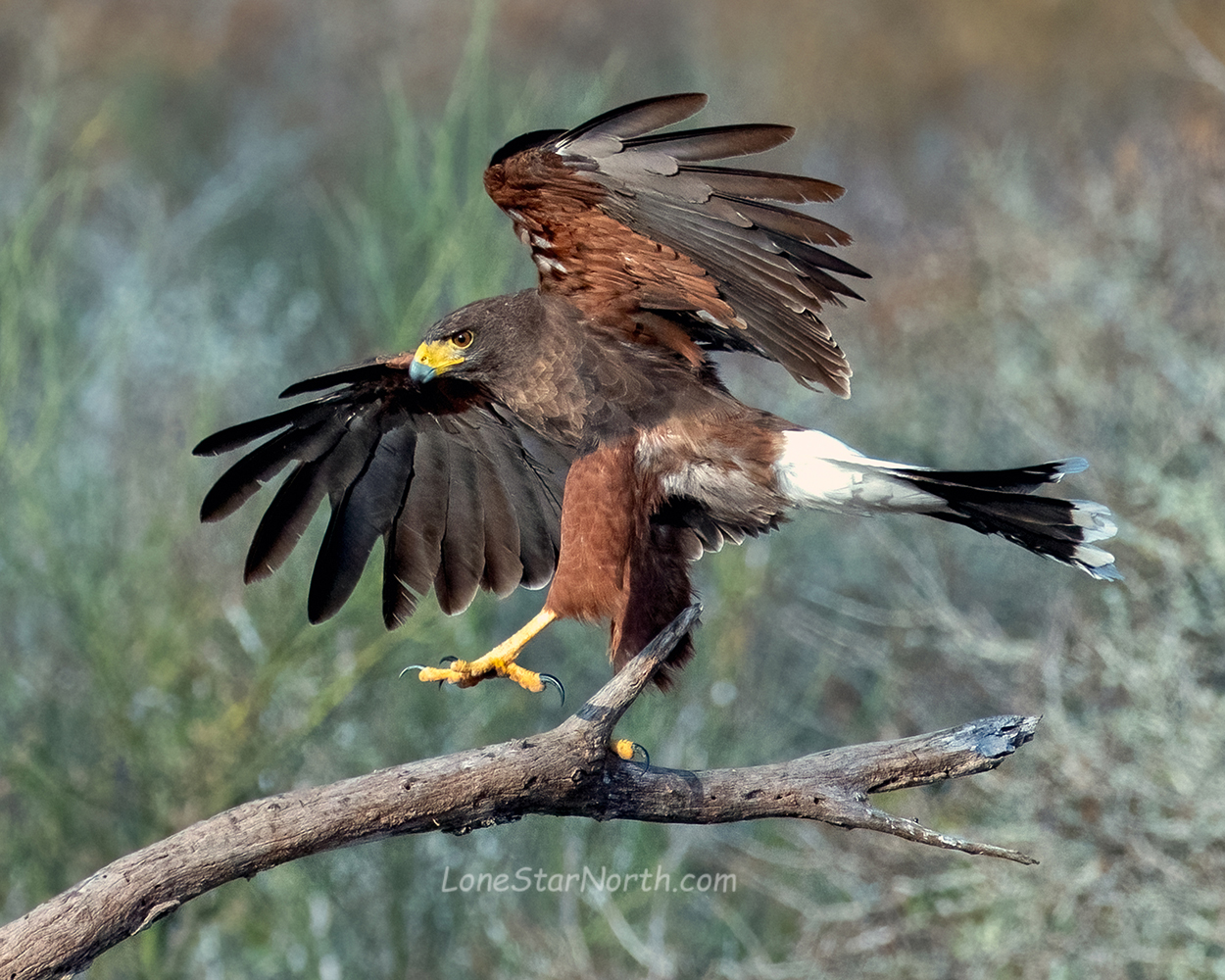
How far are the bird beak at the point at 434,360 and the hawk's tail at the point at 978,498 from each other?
1.04 metres

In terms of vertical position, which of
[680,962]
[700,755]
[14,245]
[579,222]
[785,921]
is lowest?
[785,921]

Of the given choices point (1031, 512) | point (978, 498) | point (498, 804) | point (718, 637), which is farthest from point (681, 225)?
point (718, 637)

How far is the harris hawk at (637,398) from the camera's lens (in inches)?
143

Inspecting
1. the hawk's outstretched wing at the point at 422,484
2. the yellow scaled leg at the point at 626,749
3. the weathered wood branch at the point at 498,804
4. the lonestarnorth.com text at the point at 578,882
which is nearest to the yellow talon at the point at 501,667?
the yellow scaled leg at the point at 626,749

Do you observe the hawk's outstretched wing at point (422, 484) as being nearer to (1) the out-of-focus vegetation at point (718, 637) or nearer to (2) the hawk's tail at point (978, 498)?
(2) the hawk's tail at point (978, 498)

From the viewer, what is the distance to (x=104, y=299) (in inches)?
455

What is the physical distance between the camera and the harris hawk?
3.62 m

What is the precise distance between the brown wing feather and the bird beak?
38 cm

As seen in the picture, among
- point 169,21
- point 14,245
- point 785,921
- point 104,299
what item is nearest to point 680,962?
point 785,921

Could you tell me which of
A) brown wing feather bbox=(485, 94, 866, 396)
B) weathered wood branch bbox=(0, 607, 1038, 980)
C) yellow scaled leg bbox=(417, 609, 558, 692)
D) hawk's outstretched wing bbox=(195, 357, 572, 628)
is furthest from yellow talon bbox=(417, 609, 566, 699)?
brown wing feather bbox=(485, 94, 866, 396)

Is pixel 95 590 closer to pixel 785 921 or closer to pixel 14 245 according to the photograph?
pixel 14 245

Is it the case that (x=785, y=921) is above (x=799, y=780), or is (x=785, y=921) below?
below

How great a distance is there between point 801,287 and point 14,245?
4.86 m

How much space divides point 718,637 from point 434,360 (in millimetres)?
4451
